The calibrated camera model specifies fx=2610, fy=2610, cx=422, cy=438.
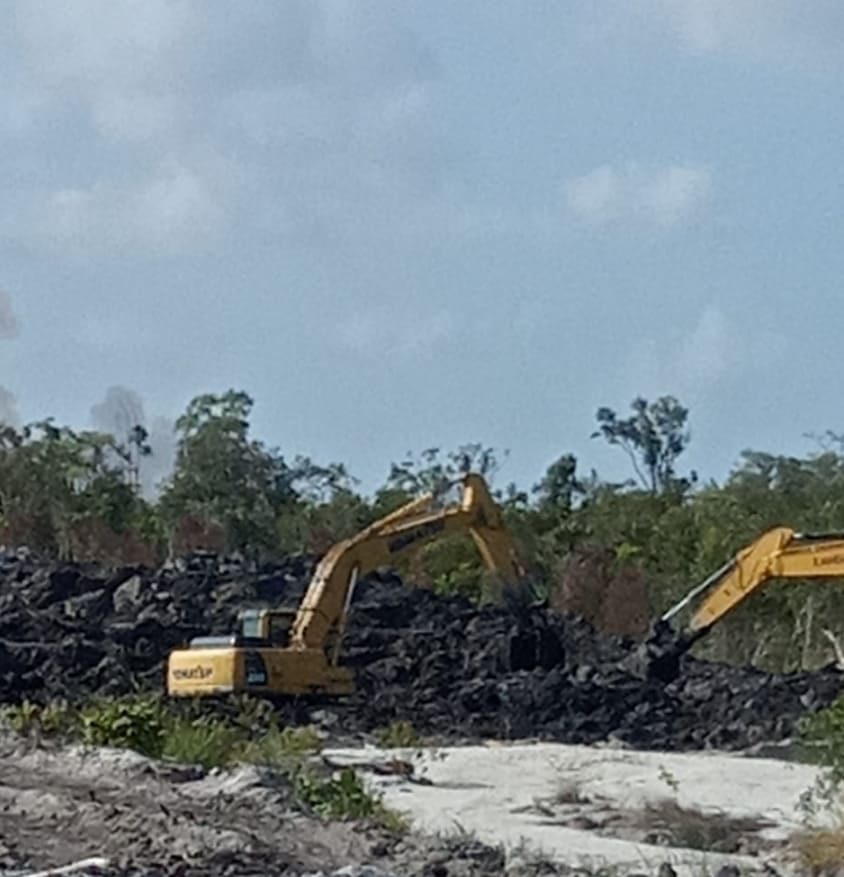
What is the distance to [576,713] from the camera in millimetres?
29578

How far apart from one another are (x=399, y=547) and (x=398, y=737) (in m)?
4.33

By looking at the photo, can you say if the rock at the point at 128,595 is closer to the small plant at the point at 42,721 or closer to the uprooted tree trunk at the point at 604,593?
the uprooted tree trunk at the point at 604,593

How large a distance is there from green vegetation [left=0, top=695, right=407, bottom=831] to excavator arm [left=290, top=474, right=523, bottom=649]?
7122mm

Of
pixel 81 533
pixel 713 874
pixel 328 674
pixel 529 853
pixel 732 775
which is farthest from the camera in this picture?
pixel 81 533

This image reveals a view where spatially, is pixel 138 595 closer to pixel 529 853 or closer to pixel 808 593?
pixel 808 593

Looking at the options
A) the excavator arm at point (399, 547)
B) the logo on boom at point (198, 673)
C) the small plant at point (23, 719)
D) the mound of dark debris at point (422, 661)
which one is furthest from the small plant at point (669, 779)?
the excavator arm at point (399, 547)

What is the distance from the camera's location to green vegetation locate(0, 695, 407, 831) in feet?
53.8

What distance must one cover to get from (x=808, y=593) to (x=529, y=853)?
22101mm

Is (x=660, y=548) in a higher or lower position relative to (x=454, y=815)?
higher

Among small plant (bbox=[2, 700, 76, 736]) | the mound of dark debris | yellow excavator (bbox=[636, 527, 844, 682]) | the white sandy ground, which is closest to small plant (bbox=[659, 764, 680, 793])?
the white sandy ground

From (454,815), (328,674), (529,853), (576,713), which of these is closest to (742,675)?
(576,713)

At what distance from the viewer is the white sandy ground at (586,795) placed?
16.5 metres

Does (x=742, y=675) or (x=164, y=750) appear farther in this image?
(x=742, y=675)

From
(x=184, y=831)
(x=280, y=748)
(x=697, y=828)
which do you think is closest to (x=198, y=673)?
(x=280, y=748)
